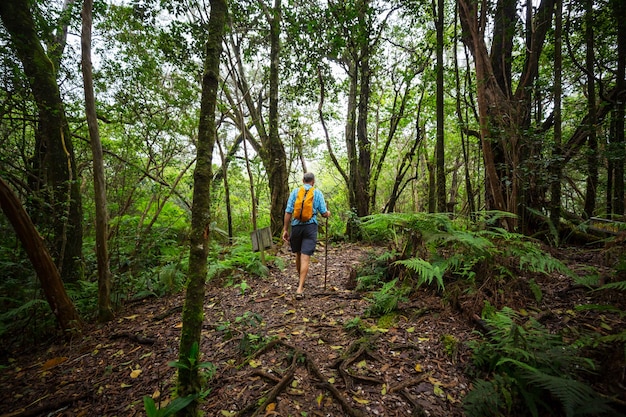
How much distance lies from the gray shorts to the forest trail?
86 centimetres

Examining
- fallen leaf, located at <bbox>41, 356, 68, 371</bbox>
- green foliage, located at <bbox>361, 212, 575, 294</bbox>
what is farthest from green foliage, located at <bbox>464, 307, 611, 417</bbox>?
fallen leaf, located at <bbox>41, 356, 68, 371</bbox>

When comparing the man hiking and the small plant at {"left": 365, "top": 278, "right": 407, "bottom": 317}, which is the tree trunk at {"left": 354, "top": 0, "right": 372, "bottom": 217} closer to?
the man hiking

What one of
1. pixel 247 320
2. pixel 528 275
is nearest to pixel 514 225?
pixel 528 275

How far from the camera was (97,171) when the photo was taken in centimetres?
376

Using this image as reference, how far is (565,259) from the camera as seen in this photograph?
399cm

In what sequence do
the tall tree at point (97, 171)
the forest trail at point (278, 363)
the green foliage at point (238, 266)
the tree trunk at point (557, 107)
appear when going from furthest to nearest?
the green foliage at point (238, 266)
the tree trunk at point (557, 107)
the tall tree at point (97, 171)
the forest trail at point (278, 363)

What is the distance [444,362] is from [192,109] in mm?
8795

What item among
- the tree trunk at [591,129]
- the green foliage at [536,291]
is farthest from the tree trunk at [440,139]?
the tree trunk at [591,129]

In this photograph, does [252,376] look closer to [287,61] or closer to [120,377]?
[120,377]

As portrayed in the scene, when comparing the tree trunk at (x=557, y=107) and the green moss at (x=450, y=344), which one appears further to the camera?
the tree trunk at (x=557, y=107)

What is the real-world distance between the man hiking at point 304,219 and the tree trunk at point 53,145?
155 inches

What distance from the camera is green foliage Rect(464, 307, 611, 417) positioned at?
147 centimetres

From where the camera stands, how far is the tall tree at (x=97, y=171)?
3.53 metres

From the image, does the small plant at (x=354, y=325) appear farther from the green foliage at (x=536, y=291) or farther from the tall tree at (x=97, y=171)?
the tall tree at (x=97, y=171)
